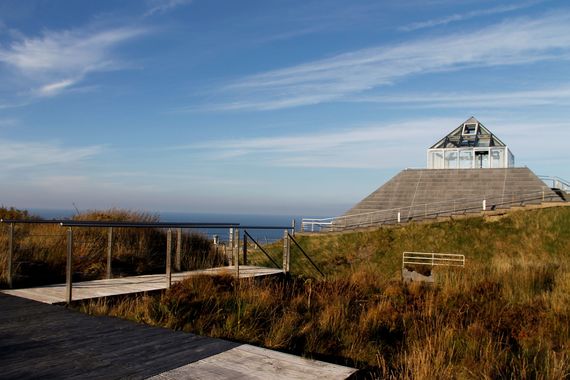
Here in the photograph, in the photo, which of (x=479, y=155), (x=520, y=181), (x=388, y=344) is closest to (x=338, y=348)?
(x=388, y=344)

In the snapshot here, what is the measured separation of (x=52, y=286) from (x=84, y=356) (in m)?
5.13

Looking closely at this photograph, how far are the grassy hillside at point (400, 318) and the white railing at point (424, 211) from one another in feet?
65.0

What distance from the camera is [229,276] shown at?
1002 cm

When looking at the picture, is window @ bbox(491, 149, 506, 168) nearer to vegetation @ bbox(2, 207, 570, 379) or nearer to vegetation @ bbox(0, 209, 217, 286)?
vegetation @ bbox(2, 207, 570, 379)

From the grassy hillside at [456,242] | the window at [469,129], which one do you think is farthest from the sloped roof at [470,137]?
the grassy hillside at [456,242]

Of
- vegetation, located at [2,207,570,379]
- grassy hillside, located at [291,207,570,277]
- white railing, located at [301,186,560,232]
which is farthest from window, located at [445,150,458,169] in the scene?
vegetation, located at [2,207,570,379]

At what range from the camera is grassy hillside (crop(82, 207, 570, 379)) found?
546 cm

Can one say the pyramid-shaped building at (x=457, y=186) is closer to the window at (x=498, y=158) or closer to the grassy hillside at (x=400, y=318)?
the window at (x=498, y=158)

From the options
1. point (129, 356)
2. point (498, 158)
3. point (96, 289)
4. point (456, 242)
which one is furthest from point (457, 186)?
point (129, 356)

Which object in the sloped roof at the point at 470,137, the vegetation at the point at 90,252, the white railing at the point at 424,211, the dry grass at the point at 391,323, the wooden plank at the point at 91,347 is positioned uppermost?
the sloped roof at the point at 470,137

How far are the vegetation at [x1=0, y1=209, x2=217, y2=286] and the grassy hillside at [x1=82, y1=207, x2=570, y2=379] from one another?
2619 millimetres

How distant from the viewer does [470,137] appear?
130 feet

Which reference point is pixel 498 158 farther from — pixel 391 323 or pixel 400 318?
pixel 391 323

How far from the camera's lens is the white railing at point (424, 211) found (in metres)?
33.5
